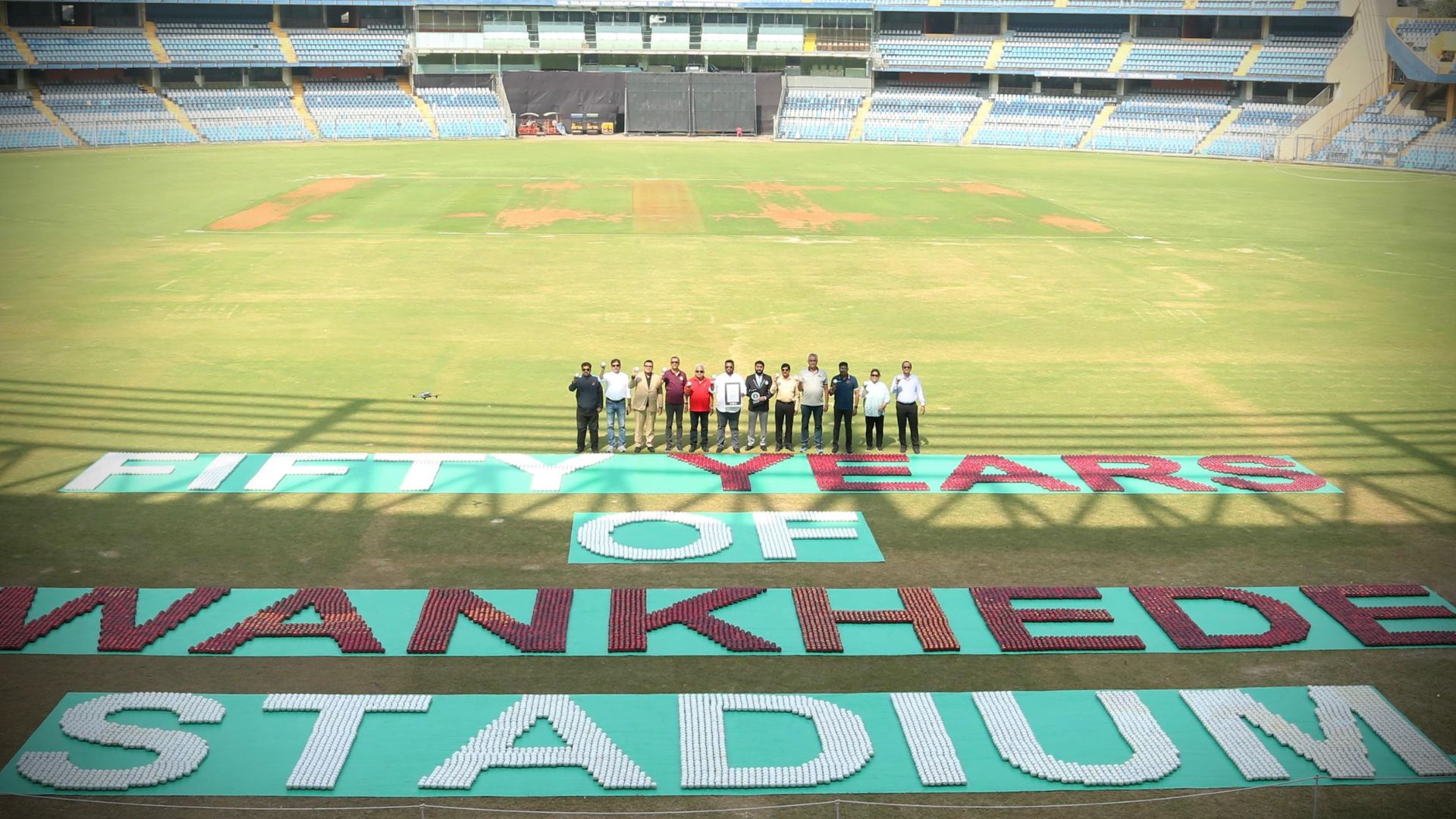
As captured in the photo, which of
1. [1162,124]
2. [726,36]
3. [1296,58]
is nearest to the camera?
[1162,124]

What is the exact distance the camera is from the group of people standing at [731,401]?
1891 cm

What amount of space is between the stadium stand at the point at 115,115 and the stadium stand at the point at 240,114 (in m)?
1.35

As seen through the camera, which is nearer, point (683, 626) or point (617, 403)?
point (683, 626)

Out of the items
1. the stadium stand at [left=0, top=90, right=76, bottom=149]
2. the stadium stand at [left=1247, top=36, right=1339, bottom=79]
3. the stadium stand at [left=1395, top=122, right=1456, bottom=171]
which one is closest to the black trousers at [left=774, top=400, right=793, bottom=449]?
the stadium stand at [left=1395, top=122, right=1456, bottom=171]

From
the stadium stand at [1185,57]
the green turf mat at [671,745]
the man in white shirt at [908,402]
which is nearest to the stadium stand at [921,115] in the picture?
the stadium stand at [1185,57]

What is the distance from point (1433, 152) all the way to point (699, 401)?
191 feet

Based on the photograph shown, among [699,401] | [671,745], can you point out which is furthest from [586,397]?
[671,745]

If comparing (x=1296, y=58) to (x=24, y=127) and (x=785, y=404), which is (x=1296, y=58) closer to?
(x=785, y=404)

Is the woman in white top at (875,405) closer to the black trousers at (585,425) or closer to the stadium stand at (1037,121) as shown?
the black trousers at (585,425)

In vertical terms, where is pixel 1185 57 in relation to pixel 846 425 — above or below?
above

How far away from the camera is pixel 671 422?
64.6 ft

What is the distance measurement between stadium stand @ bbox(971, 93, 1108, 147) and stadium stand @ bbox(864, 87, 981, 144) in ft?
5.61

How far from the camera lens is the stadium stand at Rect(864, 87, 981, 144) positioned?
3078 inches

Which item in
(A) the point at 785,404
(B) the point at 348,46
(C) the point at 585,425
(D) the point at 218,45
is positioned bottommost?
(C) the point at 585,425
